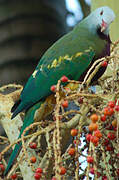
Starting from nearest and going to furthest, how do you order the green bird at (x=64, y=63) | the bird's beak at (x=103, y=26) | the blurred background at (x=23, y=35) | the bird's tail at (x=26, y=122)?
1. the bird's tail at (x=26, y=122)
2. the green bird at (x=64, y=63)
3. the bird's beak at (x=103, y=26)
4. the blurred background at (x=23, y=35)

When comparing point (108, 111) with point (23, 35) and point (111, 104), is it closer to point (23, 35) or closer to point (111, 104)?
point (111, 104)

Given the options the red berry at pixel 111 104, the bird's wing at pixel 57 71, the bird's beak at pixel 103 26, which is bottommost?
the red berry at pixel 111 104

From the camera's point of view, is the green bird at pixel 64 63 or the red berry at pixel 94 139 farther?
the green bird at pixel 64 63

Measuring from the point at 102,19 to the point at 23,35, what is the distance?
2.41 ft

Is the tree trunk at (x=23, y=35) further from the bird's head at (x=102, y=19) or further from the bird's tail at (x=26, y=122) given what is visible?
the bird's tail at (x=26, y=122)

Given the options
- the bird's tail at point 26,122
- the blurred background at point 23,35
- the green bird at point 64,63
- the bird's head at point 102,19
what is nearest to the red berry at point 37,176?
the bird's tail at point 26,122

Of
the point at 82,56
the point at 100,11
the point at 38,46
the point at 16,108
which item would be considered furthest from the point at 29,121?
the point at 38,46

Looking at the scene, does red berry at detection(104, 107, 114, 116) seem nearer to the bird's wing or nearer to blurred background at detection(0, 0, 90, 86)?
the bird's wing

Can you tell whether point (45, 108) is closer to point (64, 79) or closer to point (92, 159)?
point (64, 79)

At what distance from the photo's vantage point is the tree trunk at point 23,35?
84.9 inches

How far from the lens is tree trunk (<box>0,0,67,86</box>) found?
2.16 m

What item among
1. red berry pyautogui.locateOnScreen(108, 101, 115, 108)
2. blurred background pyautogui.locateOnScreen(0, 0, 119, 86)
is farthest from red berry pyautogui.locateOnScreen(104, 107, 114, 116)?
blurred background pyautogui.locateOnScreen(0, 0, 119, 86)

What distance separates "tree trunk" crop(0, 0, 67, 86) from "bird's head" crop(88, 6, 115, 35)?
572 mm

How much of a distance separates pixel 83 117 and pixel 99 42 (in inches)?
28.4
